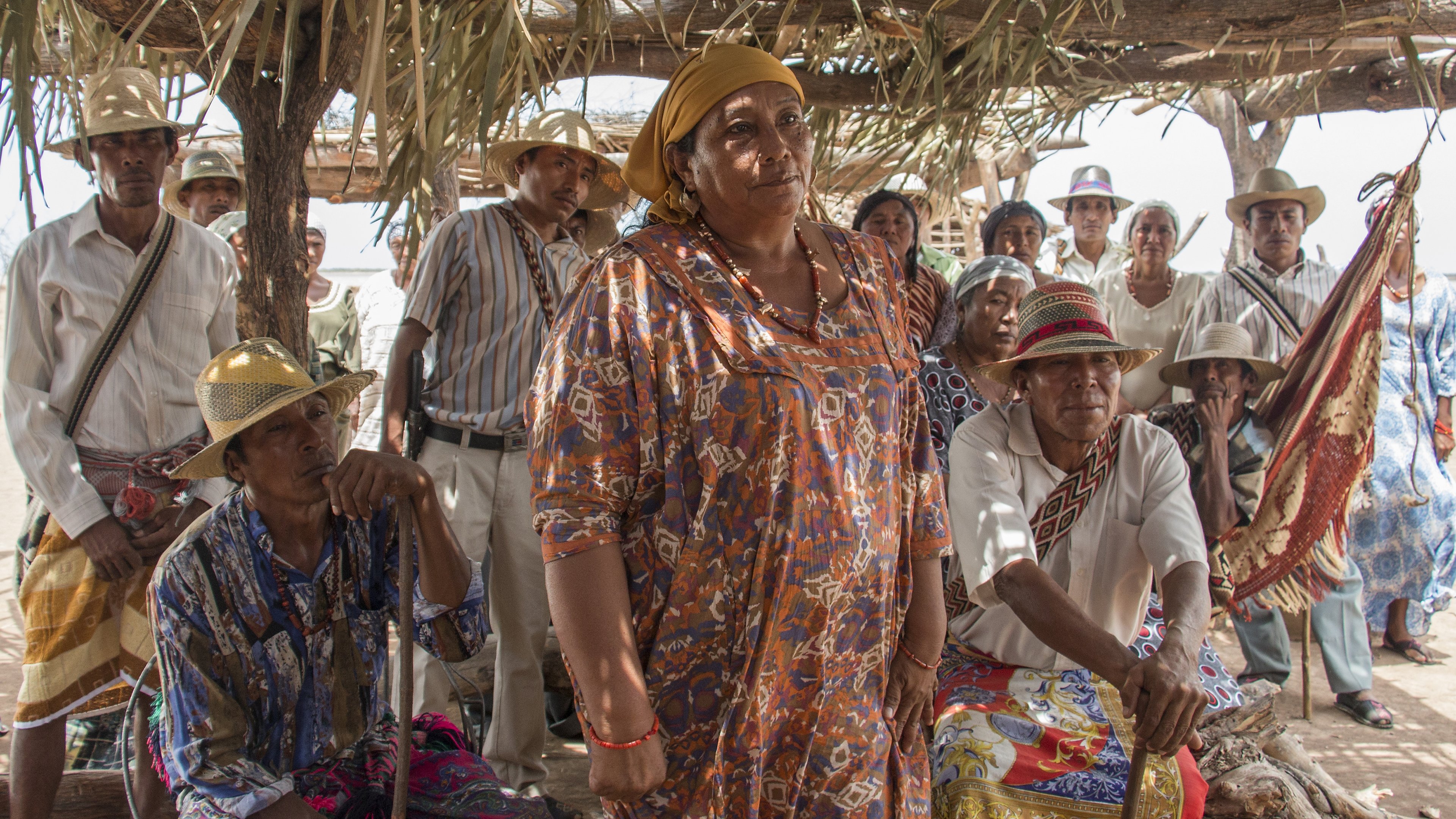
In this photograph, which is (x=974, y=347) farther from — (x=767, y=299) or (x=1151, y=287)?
(x=767, y=299)

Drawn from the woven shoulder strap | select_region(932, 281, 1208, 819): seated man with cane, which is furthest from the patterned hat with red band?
the woven shoulder strap

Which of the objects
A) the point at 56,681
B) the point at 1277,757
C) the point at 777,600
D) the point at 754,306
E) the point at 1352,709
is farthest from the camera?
the point at 1352,709

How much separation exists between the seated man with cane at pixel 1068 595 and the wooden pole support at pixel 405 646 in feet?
3.81

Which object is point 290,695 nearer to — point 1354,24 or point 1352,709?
point 1354,24

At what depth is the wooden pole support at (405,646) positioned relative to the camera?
197cm

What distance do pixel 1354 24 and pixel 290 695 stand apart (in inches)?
146

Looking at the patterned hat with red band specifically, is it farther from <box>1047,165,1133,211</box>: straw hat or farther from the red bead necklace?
<box>1047,165,1133,211</box>: straw hat

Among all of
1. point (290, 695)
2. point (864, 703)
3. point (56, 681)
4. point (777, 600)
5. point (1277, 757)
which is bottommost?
point (1277, 757)

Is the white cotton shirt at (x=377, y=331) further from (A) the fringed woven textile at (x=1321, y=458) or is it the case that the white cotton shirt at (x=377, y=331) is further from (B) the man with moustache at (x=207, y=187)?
(A) the fringed woven textile at (x=1321, y=458)

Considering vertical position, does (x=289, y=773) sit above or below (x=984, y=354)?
below

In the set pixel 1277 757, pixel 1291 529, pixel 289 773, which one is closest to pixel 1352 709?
pixel 1291 529

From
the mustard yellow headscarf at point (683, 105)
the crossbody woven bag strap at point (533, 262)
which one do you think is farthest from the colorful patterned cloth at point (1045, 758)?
the crossbody woven bag strap at point (533, 262)

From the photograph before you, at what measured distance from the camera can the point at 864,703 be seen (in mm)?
1762

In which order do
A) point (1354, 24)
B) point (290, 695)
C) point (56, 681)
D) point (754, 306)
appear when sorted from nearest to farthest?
point (754, 306) → point (290, 695) → point (56, 681) → point (1354, 24)
